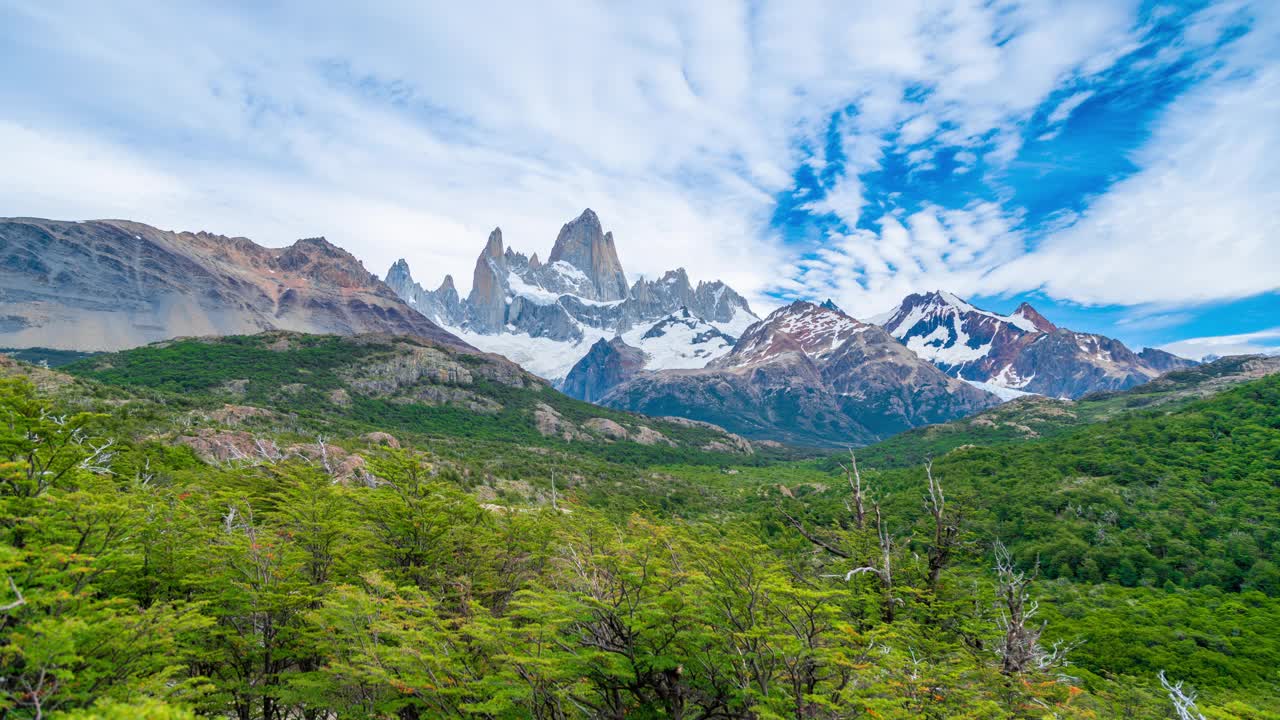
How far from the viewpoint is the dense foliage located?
38.5 ft

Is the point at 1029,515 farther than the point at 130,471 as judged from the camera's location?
Yes

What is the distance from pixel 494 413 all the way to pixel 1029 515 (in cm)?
13129

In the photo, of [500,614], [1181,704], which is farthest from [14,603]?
[1181,704]

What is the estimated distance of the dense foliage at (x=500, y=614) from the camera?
11734mm

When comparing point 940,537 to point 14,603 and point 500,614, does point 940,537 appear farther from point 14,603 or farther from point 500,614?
point 14,603

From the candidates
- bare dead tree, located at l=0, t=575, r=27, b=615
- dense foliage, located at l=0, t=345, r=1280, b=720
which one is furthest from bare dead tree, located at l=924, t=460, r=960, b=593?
bare dead tree, located at l=0, t=575, r=27, b=615

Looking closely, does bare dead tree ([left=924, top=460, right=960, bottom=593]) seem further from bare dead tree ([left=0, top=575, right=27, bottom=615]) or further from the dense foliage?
bare dead tree ([left=0, top=575, right=27, bottom=615])

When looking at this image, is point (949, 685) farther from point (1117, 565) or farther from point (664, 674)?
point (1117, 565)

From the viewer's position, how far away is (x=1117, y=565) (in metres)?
42.3

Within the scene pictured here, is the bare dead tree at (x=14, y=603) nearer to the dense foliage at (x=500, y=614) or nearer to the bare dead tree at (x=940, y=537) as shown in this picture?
the dense foliage at (x=500, y=614)

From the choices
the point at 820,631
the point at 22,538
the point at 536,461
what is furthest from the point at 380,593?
the point at 536,461

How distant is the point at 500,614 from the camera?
21.0 m

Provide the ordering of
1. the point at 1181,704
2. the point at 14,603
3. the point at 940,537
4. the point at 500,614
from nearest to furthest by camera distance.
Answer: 1. the point at 14,603
2. the point at 1181,704
3. the point at 500,614
4. the point at 940,537

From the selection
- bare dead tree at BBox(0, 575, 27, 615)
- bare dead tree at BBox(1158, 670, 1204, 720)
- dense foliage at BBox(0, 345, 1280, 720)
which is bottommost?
dense foliage at BBox(0, 345, 1280, 720)
